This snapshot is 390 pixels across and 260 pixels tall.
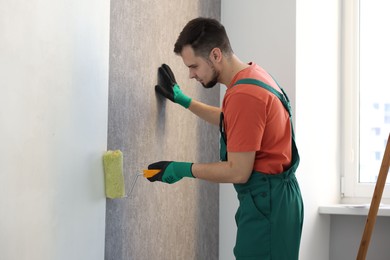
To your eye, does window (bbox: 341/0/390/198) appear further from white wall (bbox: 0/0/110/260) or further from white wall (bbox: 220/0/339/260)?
white wall (bbox: 0/0/110/260)

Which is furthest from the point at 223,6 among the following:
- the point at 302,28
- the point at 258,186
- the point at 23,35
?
the point at 23,35

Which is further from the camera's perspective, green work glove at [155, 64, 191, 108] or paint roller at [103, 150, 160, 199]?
green work glove at [155, 64, 191, 108]

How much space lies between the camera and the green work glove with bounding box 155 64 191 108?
2498mm

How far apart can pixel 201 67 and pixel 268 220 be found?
0.58 m

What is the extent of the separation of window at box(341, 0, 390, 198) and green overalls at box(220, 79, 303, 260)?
5.17 feet

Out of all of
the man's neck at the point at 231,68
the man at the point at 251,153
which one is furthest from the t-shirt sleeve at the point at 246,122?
the man's neck at the point at 231,68

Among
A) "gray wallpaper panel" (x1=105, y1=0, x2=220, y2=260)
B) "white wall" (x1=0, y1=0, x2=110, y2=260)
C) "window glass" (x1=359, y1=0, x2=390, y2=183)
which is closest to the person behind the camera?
"white wall" (x1=0, y1=0, x2=110, y2=260)

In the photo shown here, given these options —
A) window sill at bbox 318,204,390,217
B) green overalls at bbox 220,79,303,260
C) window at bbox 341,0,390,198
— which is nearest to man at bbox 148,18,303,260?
green overalls at bbox 220,79,303,260

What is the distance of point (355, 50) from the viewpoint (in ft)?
11.9

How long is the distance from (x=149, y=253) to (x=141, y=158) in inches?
15.1

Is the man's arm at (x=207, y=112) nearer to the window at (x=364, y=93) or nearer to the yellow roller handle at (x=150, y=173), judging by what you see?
the yellow roller handle at (x=150, y=173)

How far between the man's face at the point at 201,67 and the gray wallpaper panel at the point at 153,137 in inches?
9.6

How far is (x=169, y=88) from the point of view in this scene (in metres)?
2.55

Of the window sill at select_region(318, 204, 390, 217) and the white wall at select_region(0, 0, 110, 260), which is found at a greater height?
the white wall at select_region(0, 0, 110, 260)
